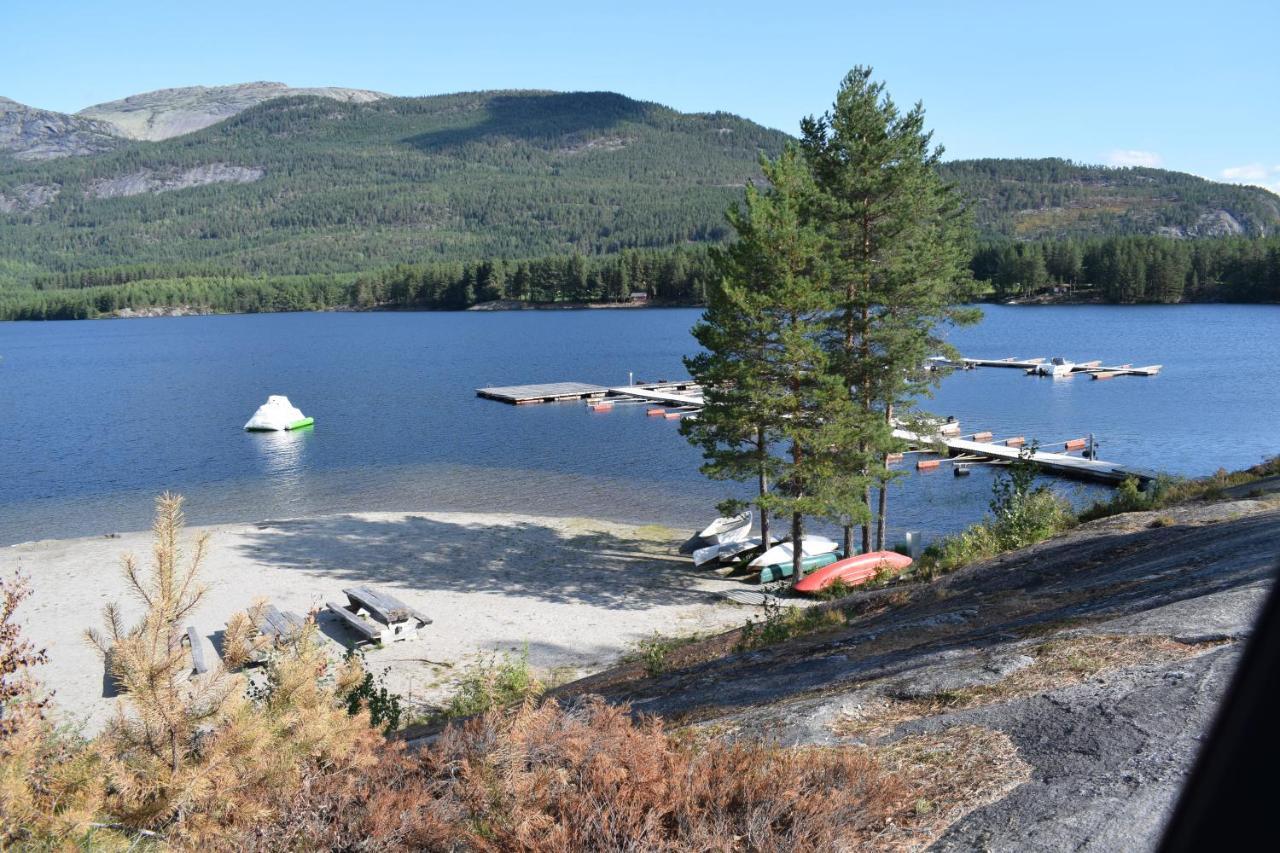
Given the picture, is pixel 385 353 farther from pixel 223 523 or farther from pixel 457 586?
pixel 457 586

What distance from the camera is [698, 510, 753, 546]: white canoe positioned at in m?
25.8

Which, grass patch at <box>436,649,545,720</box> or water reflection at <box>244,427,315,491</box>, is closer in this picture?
grass patch at <box>436,649,545,720</box>

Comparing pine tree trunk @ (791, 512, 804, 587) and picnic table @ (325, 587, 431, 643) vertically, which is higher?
pine tree trunk @ (791, 512, 804, 587)

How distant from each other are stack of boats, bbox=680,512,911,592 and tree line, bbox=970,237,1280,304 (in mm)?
110960

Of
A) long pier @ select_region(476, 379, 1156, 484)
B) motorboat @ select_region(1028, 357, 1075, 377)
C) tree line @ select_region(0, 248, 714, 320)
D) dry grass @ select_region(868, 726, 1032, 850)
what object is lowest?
long pier @ select_region(476, 379, 1156, 484)

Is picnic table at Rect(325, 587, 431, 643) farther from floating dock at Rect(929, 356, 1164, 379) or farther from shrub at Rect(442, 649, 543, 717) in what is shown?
floating dock at Rect(929, 356, 1164, 379)

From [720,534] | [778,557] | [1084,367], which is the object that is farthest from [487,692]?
[1084,367]

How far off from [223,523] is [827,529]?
2168cm

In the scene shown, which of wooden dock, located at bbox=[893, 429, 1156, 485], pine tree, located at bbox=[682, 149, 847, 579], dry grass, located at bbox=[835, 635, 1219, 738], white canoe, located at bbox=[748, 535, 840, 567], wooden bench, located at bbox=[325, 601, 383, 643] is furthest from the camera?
wooden dock, located at bbox=[893, 429, 1156, 485]

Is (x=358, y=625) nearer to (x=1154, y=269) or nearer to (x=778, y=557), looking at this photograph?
(x=778, y=557)

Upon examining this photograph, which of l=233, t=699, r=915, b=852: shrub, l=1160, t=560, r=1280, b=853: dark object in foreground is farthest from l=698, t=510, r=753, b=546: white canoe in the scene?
l=1160, t=560, r=1280, b=853: dark object in foreground

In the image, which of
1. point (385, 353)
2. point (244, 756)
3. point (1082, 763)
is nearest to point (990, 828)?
point (1082, 763)

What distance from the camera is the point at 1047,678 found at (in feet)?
20.8

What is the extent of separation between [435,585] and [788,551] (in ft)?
31.0
